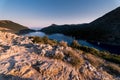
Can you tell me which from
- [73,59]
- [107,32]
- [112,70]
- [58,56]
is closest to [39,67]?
[58,56]

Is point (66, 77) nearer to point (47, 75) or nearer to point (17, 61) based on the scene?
point (47, 75)

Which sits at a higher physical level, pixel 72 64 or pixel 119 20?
pixel 72 64

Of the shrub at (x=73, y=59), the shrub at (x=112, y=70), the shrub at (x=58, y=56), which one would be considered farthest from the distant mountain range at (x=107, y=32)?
the shrub at (x=58, y=56)

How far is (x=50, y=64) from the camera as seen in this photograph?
1525 cm

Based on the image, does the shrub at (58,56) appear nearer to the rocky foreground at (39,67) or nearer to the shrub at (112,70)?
the rocky foreground at (39,67)

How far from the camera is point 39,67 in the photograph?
1454 centimetres

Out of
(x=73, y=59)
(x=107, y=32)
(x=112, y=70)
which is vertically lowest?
(x=107, y=32)

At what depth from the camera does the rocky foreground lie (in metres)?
13.8

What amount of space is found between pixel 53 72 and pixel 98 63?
605cm

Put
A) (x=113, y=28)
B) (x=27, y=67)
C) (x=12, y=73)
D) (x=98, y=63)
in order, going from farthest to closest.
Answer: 1. (x=113, y=28)
2. (x=98, y=63)
3. (x=27, y=67)
4. (x=12, y=73)

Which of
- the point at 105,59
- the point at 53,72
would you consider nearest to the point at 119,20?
the point at 105,59

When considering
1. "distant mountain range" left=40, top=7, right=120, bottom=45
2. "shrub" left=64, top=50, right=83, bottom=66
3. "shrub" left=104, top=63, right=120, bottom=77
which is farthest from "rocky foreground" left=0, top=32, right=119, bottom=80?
"distant mountain range" left=40, top=7, right=120, bottom=45

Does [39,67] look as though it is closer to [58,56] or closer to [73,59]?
[58,56]

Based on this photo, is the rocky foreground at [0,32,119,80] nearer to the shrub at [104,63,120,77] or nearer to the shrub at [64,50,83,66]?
the shrub at [64,50,83,66]
